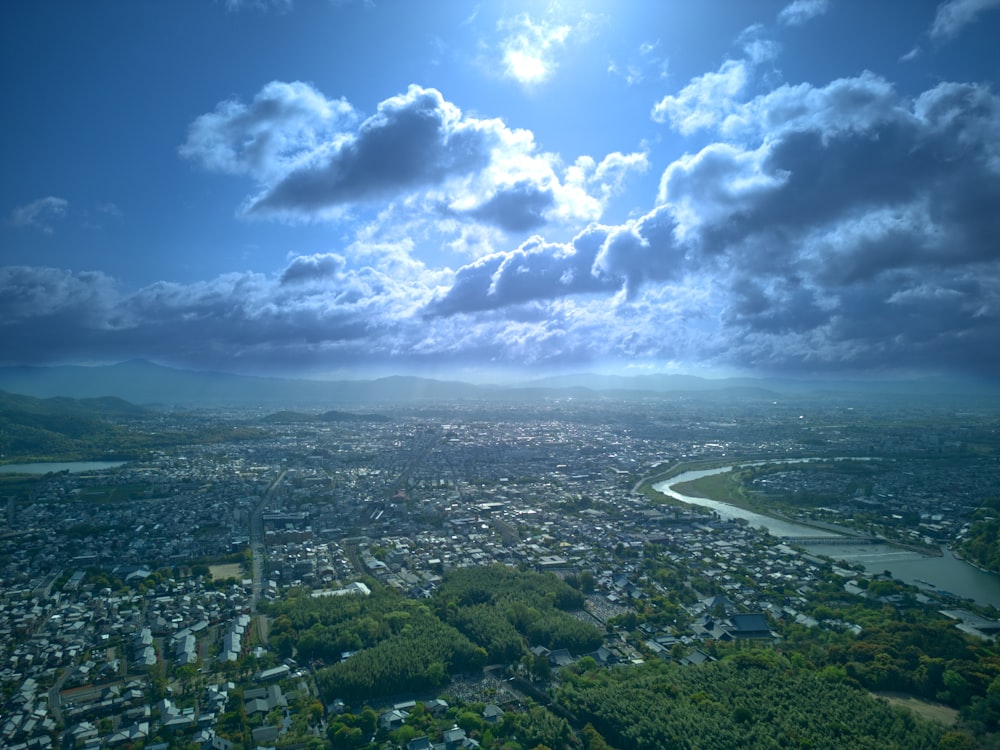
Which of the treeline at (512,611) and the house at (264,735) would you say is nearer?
the house at (264,735)

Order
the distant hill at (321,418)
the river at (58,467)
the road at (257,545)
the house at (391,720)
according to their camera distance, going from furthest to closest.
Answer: the distant hill at (321,418) < the river at (58,467) < the road at (257,545) < the house at (391,720)

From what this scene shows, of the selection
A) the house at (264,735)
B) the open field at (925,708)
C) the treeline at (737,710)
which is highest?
the treeline at (737,710)

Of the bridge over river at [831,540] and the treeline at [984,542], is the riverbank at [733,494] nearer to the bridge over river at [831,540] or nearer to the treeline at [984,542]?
the bridge over river at [831,540]

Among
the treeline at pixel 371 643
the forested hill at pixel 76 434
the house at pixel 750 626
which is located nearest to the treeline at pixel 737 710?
the house at pixel 750 626

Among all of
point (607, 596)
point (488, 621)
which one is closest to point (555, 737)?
point (488, 621)

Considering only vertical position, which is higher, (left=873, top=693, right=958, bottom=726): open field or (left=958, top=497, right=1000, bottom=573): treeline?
(left=958, top=497, right=1000, bottom=573): treeline

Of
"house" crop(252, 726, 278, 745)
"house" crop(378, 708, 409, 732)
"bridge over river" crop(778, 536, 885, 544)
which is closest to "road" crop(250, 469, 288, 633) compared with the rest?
"house" crop(252, 726, 278, 745)

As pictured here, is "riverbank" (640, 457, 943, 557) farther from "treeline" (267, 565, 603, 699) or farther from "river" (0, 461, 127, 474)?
"river" (0, 461, 127, 474)
